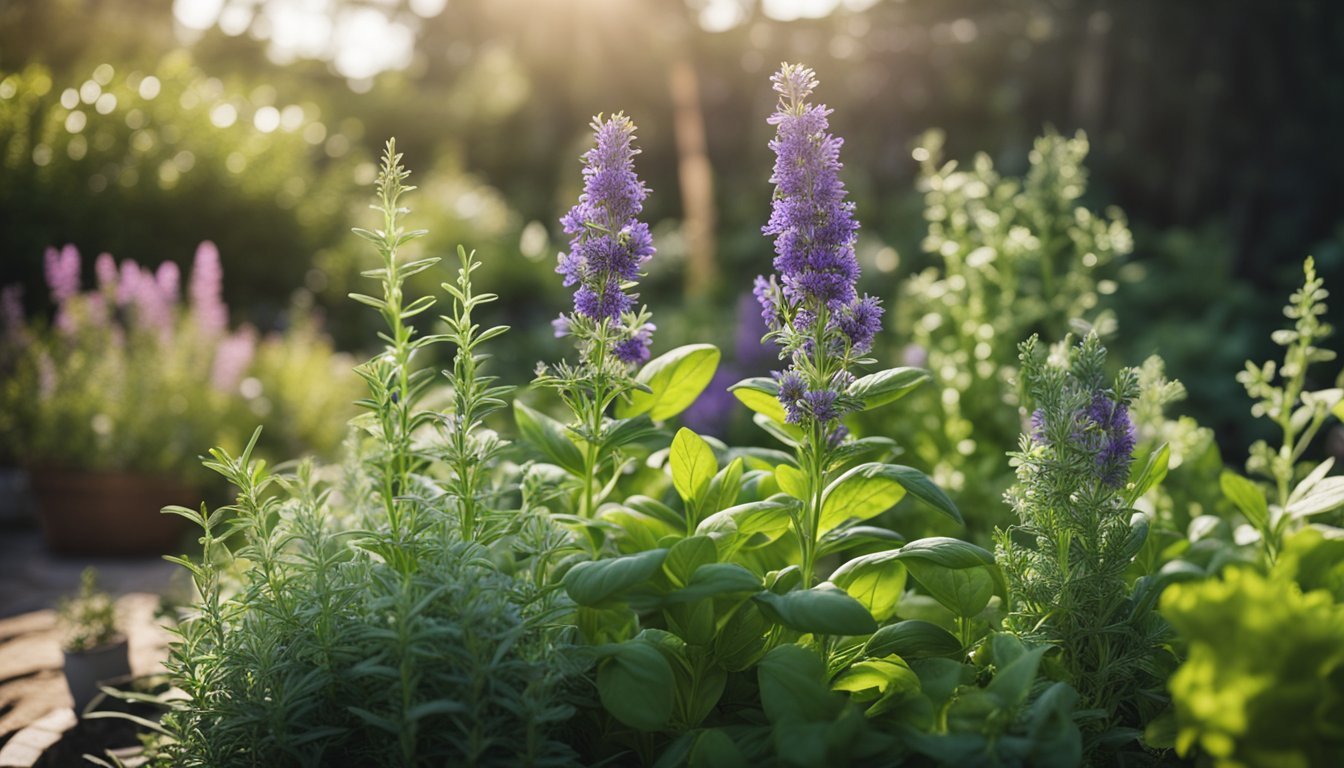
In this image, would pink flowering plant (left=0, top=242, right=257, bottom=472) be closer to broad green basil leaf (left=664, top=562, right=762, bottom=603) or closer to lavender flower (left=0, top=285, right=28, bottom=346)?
lavender flower (left=0, top=285, right=28, bottom=346)

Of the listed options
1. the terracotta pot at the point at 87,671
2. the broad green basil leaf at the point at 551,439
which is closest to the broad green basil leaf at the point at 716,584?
the broad green basil leaf at the point at 551,439

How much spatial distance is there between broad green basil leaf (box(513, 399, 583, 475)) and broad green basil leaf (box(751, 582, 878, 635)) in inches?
24.1

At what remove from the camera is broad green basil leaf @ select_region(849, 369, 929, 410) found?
1705 millimetres

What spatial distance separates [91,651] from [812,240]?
6.44 ft

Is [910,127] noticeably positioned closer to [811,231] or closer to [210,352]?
[210,352]

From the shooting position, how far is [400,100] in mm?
11688

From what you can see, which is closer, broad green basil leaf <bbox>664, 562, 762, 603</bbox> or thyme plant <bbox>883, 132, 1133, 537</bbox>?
broad green basil leaf <bbox>664, 562, 762, 603</bbox>

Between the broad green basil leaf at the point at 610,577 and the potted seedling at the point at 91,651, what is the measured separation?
4.79 feet

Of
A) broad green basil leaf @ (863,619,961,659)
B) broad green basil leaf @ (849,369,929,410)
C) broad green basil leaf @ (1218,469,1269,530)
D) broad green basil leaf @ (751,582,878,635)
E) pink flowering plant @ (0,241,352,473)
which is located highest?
pink flowering plant @ (0,241,352,473)

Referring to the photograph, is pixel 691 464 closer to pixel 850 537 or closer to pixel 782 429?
pixel 782 429

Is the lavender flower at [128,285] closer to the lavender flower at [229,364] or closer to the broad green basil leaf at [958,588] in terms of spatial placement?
the lavender flower at [229,364]

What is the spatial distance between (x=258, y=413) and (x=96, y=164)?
2625 millimetres

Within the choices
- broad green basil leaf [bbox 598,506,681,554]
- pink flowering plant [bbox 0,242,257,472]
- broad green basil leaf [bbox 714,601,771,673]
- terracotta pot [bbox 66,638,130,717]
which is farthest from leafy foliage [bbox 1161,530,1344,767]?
pink flowering plant [bbox 0,242,257,472]

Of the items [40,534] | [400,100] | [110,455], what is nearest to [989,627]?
[110,455]
